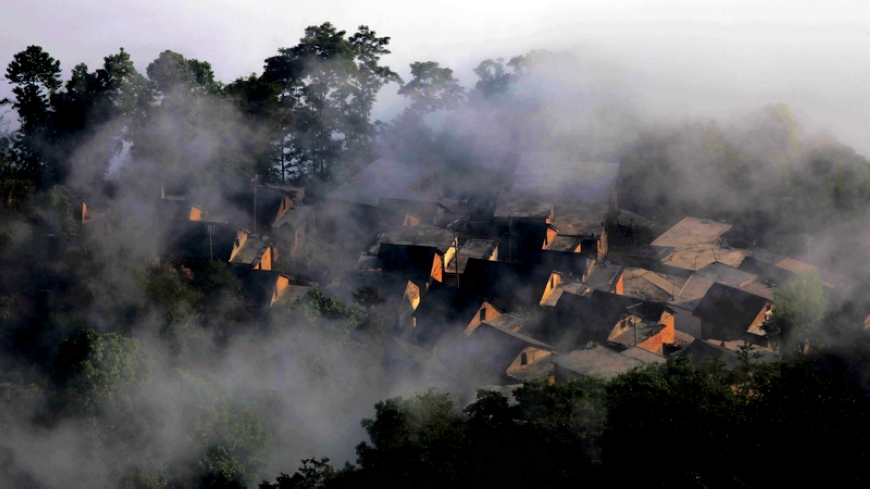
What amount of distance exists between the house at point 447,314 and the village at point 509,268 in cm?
4

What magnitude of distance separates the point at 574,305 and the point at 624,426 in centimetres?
1005

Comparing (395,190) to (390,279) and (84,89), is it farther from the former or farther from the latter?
(84,89)

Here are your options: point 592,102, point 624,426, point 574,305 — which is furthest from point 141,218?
point 592,102

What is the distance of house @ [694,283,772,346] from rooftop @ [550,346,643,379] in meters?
4.95

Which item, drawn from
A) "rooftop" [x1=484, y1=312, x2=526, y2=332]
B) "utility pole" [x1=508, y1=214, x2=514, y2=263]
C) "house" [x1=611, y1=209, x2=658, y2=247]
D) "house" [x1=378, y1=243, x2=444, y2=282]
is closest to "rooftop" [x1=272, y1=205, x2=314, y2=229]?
"house" [x1=378, y1=243, x2=444, y2=282]

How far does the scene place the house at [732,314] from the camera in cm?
2073

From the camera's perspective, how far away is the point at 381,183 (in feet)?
95.7

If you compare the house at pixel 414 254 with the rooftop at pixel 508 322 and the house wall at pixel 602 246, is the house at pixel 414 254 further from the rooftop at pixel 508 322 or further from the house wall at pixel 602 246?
the house wall at pixel 602 246

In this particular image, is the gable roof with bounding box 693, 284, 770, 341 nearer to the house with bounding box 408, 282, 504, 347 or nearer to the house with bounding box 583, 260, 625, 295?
the house with bounding box 583, 260, 625, 295

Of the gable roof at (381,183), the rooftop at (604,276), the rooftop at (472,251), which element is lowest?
the rooftop at (604,276)

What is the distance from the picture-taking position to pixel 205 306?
66.3 feet

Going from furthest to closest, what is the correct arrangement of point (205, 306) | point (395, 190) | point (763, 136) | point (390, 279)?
point (763, 136)
point (395, 190)
point (390, 279)
point (205, 306)

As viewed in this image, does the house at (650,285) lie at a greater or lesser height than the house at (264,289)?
lesser

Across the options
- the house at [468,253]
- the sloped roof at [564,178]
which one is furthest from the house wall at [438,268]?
the sloped roof at [564,178]
